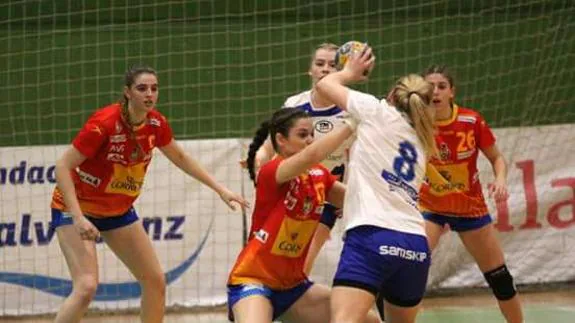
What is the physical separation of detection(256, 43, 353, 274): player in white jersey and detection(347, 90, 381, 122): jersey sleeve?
1.53 meters

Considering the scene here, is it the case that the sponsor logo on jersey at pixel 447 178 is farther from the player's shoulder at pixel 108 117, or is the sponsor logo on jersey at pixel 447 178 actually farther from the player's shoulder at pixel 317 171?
the player's shoulder at pixel 108 117

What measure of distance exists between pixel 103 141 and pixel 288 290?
5.25 ft

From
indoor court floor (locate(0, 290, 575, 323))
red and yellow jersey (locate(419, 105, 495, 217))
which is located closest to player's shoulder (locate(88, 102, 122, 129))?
red and yellow jersey (locate(419, 105, 495, 217))

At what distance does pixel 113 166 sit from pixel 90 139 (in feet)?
0.92

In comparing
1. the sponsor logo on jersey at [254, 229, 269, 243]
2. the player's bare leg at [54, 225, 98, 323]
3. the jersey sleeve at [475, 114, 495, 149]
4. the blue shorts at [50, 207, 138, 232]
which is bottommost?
the player's bare leg at [54, 225, 98, 323]

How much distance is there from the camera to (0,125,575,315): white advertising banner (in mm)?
8406

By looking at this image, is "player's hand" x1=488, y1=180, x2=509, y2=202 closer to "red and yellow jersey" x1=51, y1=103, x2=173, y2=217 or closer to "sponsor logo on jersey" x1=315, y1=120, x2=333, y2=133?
"sponsor logo on jersey" x1=315, y1=120, x2=333, y2=133

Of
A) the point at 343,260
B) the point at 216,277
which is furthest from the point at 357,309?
the point at 216,277

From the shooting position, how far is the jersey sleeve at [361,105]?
15.2ft

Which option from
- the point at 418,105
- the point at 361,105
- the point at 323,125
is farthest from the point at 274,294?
the point at 323,125

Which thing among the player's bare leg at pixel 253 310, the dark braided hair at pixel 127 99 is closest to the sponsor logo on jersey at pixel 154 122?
the dark braided hair at pixel 127 99

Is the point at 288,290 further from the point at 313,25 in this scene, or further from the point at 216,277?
the point at 313,25

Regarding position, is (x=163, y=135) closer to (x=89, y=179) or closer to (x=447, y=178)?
(x=89, y=179)

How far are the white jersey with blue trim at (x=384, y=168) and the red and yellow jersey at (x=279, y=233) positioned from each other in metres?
0.26
